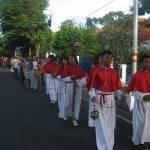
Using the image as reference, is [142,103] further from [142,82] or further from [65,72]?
[65,72]

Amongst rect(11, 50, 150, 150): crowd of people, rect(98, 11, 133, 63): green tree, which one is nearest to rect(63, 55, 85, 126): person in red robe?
rect(11, 50, 150, 150): crowd of people

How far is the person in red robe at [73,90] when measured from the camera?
13.6 metres

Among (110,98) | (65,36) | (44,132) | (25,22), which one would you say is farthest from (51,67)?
(25,22)

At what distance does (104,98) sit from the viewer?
9156mm

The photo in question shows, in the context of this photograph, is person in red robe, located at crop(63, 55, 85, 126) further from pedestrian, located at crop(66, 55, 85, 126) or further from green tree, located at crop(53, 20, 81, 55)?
green tree, located at crop(53, 20, 81, 55)

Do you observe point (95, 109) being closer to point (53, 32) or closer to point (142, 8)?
point (142, 8)

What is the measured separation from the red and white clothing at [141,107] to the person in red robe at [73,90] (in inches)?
148

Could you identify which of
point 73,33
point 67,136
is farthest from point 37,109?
point 73,33

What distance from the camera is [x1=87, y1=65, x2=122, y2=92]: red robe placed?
9.19 metres

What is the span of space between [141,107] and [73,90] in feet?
14.0

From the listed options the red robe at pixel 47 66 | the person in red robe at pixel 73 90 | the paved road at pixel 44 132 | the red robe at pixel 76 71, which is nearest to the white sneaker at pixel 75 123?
the paved road at pixel 44 132

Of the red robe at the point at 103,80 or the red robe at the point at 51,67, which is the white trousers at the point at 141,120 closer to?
the red robe at the point at 103,80

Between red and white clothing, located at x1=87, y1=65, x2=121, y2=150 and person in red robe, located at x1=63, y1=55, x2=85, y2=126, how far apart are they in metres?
4.31

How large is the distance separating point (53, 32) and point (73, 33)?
718 cm
